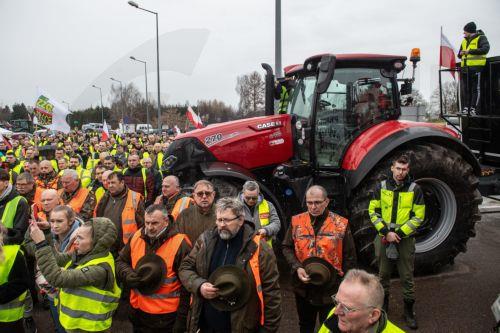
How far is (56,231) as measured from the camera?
10.3ft

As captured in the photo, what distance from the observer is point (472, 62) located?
17.5 feet

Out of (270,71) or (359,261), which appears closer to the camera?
(359,261)

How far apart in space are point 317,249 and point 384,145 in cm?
210

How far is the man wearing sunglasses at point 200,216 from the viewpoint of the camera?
349 cm

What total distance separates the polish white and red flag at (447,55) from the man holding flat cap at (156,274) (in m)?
5.01

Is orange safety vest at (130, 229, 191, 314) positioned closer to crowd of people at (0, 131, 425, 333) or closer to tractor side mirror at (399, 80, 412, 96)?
crowd of people at (0, 131, 425, 333)

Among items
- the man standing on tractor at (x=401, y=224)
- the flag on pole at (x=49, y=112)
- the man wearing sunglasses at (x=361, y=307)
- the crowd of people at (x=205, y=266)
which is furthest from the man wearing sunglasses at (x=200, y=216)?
the flag on pole at (x=49, y=112)

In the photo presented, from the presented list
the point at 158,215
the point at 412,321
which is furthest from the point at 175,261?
the point at 412,321

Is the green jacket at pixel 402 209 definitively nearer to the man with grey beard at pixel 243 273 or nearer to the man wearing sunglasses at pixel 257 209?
the man wearing sunglasses at pixel 257 209

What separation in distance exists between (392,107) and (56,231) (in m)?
4.20

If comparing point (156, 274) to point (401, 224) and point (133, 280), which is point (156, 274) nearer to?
point (133, 280)

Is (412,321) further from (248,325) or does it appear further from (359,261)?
(248,325)

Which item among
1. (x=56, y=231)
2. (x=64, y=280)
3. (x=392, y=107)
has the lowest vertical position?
(x=64, y=280)

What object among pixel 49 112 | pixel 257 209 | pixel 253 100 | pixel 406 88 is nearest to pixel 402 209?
pixel 257 209
